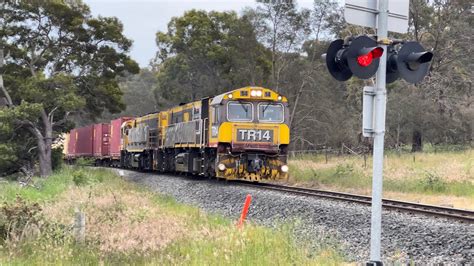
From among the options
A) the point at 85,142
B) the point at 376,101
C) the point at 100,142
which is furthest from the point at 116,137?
the point at 376,101

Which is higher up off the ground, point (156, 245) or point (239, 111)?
point (239, 111)

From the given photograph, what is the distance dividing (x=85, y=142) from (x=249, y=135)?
33.2 metres

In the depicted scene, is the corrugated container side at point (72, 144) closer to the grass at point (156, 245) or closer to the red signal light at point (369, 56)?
the grass at point (156, 245)

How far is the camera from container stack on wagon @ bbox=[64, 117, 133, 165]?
4181 centimetres

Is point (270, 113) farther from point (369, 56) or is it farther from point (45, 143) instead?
point (369, 56)

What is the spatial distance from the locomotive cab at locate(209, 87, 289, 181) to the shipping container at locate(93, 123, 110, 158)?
2544 centimetres

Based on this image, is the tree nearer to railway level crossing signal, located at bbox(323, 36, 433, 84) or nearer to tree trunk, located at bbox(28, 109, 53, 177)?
tree trunk, located at bbox(28, 109, 53, 177)

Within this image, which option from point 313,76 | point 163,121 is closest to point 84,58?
point 163,121

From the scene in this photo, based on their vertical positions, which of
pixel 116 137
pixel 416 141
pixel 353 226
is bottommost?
pixel 353 226

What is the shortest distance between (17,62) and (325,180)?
16.5 m

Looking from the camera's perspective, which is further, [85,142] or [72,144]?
[72,144]

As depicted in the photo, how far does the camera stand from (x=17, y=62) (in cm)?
2830

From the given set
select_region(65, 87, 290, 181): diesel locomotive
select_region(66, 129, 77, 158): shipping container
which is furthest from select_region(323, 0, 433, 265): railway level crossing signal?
select_region(66, 129, 77, 158): shipping container

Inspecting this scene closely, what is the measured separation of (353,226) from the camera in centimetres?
1071
